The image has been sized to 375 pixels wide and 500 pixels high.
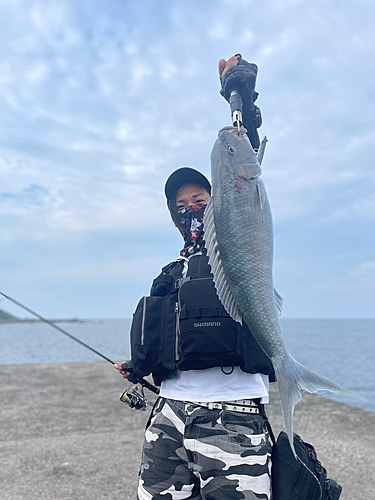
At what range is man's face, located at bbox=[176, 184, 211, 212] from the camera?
8.86 feet

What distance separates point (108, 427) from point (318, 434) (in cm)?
289

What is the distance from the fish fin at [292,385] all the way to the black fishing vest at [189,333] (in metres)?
0.30

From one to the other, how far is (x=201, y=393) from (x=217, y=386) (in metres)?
0.09

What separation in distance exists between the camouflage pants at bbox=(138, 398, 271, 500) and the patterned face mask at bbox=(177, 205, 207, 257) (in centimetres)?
86

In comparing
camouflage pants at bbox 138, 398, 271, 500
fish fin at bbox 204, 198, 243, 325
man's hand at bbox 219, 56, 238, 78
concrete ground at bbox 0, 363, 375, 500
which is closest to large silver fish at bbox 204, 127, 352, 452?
fish fin at bbox 204, 198, 243, 325

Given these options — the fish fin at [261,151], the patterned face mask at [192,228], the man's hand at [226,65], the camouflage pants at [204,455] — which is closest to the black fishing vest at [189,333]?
the patterned face mask at [192,228]

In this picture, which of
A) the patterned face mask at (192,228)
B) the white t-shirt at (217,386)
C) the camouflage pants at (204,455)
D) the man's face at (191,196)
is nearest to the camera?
the camouflage pants at (204,455)

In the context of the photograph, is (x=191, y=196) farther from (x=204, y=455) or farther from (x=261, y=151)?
(x=204, y=455)

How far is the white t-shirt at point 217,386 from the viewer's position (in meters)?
2.27

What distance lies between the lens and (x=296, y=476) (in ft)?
7.30

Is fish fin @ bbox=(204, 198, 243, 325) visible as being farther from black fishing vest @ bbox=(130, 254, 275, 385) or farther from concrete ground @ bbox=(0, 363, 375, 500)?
concrete ground @ bbox=(0, 363, 375, 500)

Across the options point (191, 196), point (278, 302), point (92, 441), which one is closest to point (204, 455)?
point (278, 302)

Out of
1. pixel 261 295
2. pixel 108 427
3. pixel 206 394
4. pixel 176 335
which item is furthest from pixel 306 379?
pixel 108 427

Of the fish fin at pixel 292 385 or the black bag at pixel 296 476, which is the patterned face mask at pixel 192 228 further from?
the black bag at pixel 296 476
